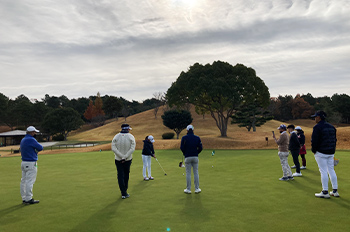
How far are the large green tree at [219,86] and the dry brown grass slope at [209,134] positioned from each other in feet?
22.0

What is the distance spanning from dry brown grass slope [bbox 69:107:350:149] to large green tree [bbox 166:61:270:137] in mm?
6720

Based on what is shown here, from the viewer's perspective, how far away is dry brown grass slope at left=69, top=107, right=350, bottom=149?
32812 millimetres

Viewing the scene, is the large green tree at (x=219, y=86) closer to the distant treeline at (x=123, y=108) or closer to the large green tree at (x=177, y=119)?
the large green tree at (x=177, y=119)

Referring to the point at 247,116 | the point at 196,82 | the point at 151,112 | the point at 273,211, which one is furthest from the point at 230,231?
the point at 151,112

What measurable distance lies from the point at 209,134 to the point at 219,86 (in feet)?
101

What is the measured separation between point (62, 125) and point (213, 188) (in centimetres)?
7291

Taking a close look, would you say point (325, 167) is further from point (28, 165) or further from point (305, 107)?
point (305, 107)

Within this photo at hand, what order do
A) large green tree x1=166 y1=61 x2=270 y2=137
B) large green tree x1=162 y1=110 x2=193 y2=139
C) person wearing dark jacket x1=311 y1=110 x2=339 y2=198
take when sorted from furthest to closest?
large green tree x1=162 y1=110 x2=193 y2=139 < large green tree x1=166 y1=61 x2=270 y2=137 < person wearing dark jacket x1=311 y1=110 x2=339 y2=198

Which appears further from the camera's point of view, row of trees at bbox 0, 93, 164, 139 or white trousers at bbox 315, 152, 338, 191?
row of trees at bbox 0, 93, 164, 139

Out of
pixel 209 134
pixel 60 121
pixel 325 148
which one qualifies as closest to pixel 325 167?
pixel 325 148

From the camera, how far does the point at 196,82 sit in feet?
139

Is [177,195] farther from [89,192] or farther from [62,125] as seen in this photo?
[62,125]

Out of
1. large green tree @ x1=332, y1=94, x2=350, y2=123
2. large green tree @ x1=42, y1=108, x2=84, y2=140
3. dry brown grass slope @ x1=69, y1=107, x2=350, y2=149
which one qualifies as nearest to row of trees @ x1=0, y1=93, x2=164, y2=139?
large green tree @ x1=42, y1=108, x2=84, y2=140

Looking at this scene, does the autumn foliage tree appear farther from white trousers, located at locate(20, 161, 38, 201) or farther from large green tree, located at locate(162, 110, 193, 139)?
white trousers, located at locate(20, 161, 38, 201)
